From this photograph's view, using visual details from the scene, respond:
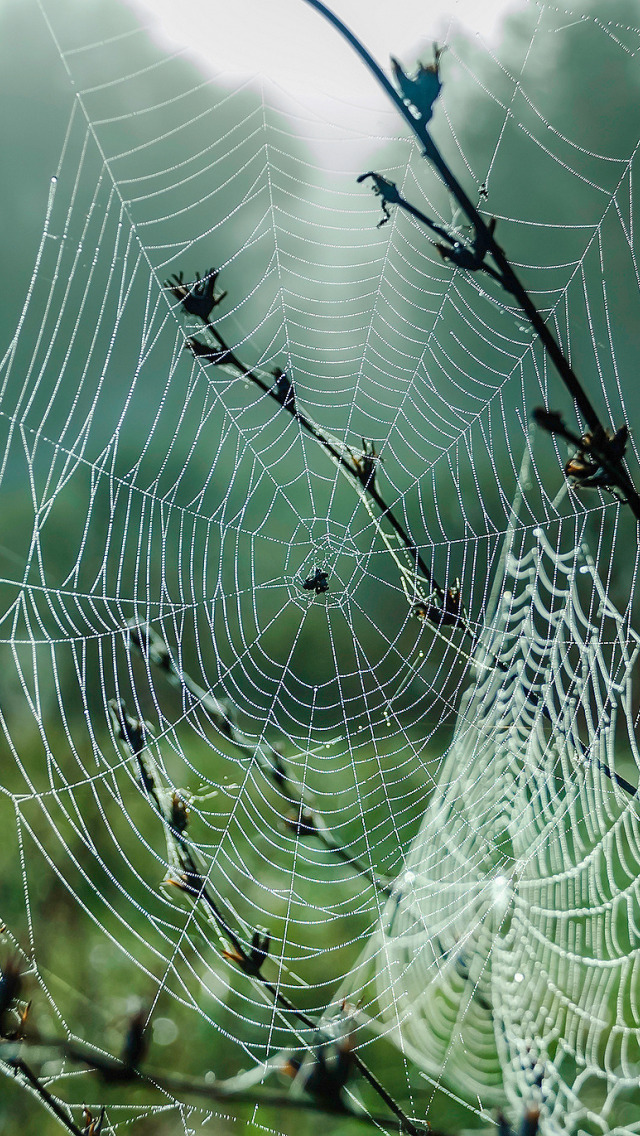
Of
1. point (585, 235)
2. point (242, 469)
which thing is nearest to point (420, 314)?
point (242, 469)

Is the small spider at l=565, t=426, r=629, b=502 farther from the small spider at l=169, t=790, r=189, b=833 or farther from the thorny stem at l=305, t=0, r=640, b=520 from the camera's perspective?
the small spider at l=169, t=790, r=189, b=833

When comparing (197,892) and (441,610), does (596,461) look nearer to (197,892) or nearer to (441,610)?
(441,610)

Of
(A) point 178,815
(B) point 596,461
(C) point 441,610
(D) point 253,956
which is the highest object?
(B) point 596,461

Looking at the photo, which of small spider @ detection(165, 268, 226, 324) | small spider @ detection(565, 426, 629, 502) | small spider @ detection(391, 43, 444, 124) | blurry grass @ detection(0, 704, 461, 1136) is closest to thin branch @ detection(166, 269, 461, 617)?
small spider @ detection(165, 268, 226, 324)

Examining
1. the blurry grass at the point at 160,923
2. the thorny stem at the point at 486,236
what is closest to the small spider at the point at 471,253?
the thorny stem at the point at 486,236

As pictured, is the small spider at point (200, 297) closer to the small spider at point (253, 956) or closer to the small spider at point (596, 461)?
the small spider at point (596, 461)

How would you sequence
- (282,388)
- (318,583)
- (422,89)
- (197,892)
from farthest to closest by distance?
(318,583)
(282,388)
(197,892)
(422,89)

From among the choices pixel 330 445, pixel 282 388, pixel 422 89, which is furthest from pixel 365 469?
pixel 422 89

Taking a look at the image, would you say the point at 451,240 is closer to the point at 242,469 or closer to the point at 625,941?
the point at 625,941
